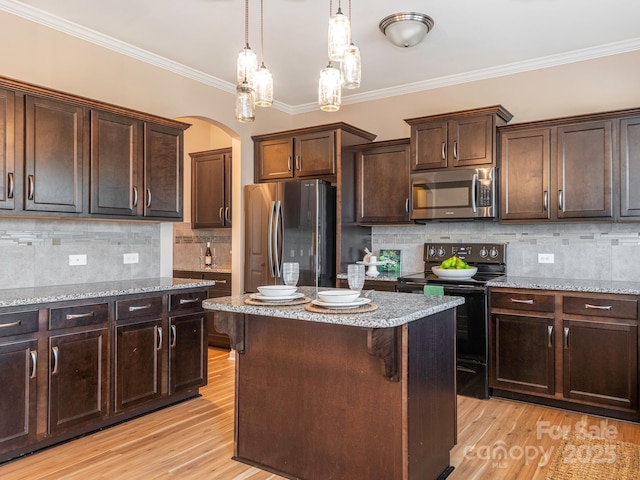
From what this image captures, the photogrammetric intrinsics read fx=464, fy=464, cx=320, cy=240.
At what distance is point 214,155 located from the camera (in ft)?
18.2

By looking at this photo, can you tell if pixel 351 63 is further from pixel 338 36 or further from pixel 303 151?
pixel 303 151

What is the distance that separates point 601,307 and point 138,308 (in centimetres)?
316

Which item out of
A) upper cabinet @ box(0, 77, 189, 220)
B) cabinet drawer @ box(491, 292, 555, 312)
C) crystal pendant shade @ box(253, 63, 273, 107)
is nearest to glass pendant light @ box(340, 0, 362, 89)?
crystal pendant shade @ box(253, 63, 273, 107)

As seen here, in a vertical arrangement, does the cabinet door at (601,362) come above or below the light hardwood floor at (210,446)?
above

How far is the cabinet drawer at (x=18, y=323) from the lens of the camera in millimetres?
2457

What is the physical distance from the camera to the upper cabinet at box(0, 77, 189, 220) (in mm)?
2748

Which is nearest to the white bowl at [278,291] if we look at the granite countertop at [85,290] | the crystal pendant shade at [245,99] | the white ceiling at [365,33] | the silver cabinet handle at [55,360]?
the crystal pendant shade at [245,99]

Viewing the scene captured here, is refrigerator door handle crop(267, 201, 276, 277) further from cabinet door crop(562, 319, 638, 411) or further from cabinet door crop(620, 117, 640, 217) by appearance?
cabinet door crop(620, 117, 640, 217)

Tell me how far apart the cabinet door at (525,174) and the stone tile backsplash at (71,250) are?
9.74ft

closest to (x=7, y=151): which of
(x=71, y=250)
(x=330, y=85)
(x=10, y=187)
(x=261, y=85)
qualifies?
(x=10, y=187)

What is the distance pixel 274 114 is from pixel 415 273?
96.5 inches

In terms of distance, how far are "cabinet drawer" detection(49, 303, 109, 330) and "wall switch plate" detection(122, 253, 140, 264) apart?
84 centimetres

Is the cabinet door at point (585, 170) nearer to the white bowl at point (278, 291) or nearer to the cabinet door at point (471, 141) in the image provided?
the cabinet door at point (471, 141)

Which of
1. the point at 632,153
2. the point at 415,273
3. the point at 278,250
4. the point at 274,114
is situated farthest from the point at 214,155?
the point at 632,153
